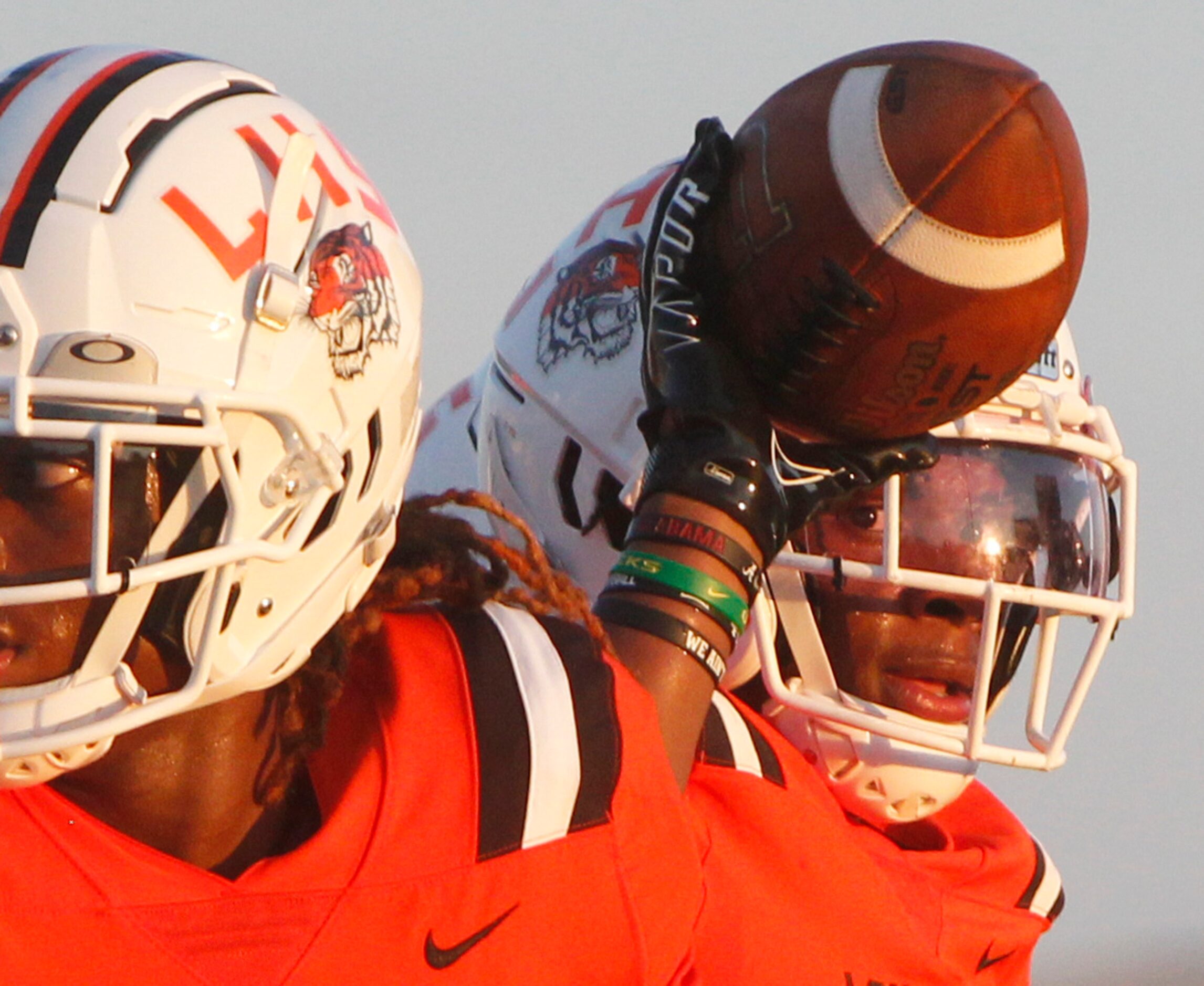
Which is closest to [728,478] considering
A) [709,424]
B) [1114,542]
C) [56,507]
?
[709,424]

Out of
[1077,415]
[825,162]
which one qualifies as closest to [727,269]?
[825,162]

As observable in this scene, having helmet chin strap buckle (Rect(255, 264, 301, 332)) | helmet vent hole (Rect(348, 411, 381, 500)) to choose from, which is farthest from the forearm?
helmet chin strap buckle (Rect(255, 264, 301, 332))

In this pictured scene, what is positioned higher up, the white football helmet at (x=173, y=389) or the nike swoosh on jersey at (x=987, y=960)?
the white football helmet at (x=173, y=389)

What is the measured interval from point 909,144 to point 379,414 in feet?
2.80

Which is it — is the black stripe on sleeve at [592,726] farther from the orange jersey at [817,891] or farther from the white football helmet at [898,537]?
the white football helmet at [898,537]

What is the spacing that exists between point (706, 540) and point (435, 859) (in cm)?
69

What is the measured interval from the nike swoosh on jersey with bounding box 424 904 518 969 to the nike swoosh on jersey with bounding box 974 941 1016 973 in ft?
4.15

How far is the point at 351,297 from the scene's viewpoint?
2580 mm

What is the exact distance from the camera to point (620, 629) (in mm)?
2988

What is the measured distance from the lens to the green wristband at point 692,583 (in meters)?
2.96

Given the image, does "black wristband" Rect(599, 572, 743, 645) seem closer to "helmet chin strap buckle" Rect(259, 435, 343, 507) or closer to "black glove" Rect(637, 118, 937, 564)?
"black glove" Rect(637, 118, 937, 564)

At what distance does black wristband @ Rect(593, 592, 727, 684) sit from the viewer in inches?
116

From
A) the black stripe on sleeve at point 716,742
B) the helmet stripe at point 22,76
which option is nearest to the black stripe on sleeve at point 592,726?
the black stripe on sleeve at point 716,742

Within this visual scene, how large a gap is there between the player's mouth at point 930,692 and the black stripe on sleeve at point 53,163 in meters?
1.56
